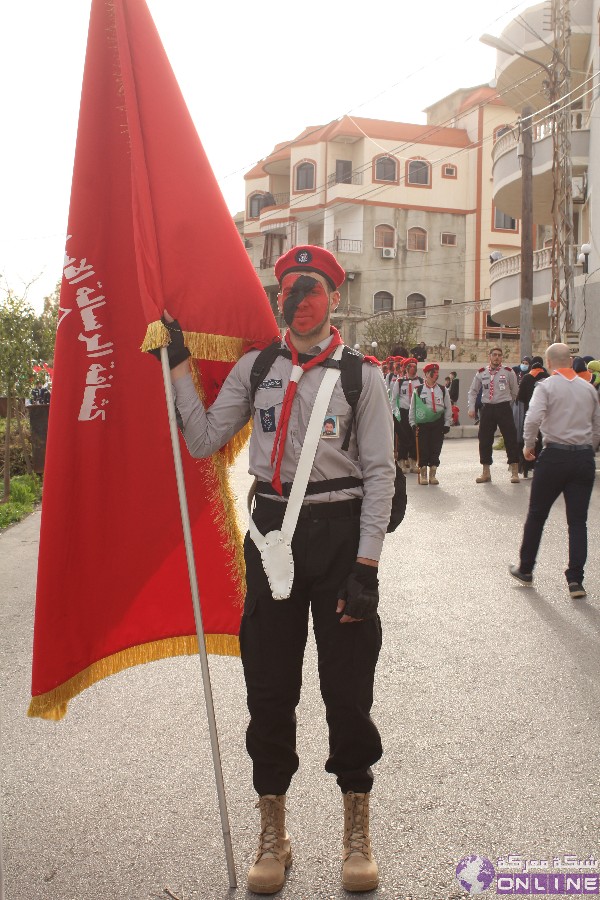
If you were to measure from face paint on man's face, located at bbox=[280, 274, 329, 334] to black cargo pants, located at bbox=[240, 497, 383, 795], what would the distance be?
0.64 m

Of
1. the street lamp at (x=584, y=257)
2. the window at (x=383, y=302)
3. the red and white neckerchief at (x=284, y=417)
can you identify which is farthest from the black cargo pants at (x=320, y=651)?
the window at (x=383, y=302)

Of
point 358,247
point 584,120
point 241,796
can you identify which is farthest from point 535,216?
point 241,796

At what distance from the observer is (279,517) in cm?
345

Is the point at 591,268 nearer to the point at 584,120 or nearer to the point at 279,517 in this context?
the point at 584,120

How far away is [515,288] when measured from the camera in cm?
3188

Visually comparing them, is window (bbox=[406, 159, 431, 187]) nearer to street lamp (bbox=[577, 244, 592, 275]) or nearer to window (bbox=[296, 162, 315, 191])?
window (bbox=[296, 162, 315, 191])

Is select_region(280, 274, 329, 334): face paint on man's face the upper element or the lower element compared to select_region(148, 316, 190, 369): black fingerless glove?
upper

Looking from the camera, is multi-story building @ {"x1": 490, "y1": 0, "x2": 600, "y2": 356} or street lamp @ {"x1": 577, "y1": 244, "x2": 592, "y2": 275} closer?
multi-story building @ {"x1": 490, "y1": 0, "x2": 600, "y2": 356}

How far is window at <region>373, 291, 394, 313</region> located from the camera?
60.7m

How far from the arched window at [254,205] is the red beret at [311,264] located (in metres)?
64.6

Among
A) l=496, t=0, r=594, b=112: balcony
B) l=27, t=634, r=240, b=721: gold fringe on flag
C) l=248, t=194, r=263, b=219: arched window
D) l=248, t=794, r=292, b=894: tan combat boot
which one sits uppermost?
l=248, t=194, r=263, b=219: arched window

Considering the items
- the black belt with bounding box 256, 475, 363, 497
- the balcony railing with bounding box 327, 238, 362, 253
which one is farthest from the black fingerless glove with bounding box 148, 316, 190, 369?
the balcony railing with bounding box 327, 238, 362, 253

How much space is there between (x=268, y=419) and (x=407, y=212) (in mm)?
59829

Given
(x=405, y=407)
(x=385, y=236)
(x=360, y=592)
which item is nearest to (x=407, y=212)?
(x=385, y=236)
